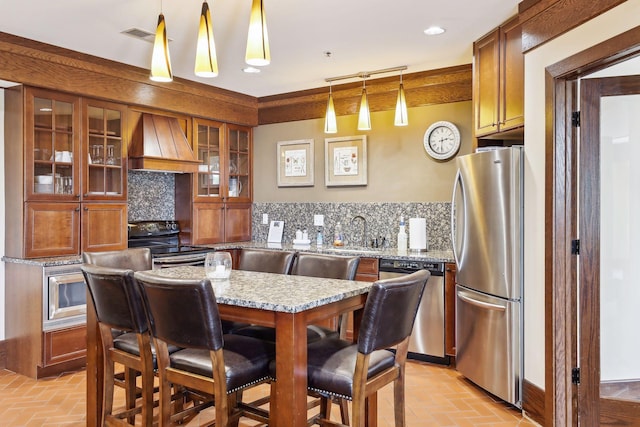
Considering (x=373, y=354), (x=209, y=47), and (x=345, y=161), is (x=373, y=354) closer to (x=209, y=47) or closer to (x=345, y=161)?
(x=209, y=47)

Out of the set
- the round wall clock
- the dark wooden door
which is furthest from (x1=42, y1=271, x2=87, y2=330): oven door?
the dark wooden door

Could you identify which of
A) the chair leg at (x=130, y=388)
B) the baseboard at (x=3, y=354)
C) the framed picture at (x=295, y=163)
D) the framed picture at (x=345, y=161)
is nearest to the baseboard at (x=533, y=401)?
the chair leg at (x=130, y=388)

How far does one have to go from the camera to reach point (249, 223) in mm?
6250

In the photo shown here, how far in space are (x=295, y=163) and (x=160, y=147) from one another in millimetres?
1629

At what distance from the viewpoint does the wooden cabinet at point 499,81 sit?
3.50m

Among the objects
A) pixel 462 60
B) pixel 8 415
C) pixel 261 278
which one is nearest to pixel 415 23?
pixel 462 60

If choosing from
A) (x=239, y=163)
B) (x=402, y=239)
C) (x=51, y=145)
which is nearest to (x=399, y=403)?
(x=402, y=239)

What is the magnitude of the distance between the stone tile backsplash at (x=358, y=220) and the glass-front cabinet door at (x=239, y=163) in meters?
0.28

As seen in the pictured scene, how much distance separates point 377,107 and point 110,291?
142 inches

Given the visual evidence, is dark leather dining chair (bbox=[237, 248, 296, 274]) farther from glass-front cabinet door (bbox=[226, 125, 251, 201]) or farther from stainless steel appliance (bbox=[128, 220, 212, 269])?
glass-front cabinet door (bbox=[226, 125, 251, 201])

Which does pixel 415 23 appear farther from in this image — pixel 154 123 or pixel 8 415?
pixel 8 415

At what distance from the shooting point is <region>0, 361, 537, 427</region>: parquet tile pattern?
10.4 feet

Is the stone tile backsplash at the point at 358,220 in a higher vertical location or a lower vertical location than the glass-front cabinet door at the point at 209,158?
lower

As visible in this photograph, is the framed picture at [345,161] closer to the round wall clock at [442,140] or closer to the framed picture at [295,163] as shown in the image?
the framed picture at [295,163]
